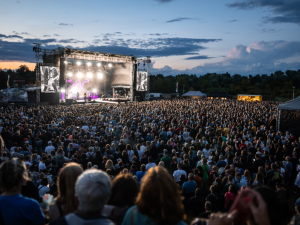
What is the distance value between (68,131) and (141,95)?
2497cm

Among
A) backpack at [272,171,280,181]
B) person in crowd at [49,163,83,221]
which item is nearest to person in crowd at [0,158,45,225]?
person in crowd at [49,163,83,221]

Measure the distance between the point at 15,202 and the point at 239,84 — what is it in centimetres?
7469

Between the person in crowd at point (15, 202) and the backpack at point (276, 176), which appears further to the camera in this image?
the backpack at point (276, 176)

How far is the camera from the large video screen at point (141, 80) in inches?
1199

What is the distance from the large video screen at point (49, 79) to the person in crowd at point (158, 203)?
22.9 meters

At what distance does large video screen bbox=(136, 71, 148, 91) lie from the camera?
30.5m

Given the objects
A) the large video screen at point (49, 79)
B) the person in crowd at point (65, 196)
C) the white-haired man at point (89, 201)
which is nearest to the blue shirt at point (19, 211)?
the person in crowd at point (65, 196)

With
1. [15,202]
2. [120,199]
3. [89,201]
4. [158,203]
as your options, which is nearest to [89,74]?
[15,202]

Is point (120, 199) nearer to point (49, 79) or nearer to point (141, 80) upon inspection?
point (49, 79)

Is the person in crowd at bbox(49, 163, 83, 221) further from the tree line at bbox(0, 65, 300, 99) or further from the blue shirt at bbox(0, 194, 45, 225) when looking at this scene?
the tree line at bbox(0, 65, 300, 99)

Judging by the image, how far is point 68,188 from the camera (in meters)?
1.88

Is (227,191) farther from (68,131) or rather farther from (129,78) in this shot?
(129,78)

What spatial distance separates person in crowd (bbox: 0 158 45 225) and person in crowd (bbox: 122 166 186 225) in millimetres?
896

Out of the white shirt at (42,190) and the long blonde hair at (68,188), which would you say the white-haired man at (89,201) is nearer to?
the long blonde hair at (68,188)
